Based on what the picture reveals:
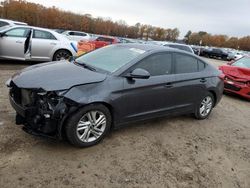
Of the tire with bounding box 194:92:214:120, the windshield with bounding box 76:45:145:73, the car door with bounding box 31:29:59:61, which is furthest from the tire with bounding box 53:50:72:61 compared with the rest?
the tire with bounding box 194:92:214:120

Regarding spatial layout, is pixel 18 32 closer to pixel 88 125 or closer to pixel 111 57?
pixel 111 57

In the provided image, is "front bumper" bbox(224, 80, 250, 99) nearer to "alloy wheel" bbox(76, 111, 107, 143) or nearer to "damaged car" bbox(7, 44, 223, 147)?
"damaged car" bbox(7, 44, 223, 147)

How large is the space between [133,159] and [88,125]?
32.2 inches

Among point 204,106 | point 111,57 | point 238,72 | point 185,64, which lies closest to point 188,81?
point 185,64

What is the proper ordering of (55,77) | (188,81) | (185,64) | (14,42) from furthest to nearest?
(14,42)
(185,64)
(188,81)
(55,77)

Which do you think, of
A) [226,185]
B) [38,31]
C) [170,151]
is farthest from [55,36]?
[226,185]

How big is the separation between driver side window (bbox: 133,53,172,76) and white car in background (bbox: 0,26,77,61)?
234 inches

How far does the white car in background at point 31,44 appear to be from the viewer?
28.3 ft

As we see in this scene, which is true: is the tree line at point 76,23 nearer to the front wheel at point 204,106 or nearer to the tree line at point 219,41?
the tree line at point 219,41

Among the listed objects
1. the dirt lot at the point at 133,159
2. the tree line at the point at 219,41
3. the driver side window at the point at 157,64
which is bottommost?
the dirt lot at the point at 133,159

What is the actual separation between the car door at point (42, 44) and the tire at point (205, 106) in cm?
617

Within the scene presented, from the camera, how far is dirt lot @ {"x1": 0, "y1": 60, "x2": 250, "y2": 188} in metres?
3.07

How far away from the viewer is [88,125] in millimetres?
3656

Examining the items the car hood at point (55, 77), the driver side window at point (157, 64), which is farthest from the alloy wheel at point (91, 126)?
the driver side window at point (157, 64)
